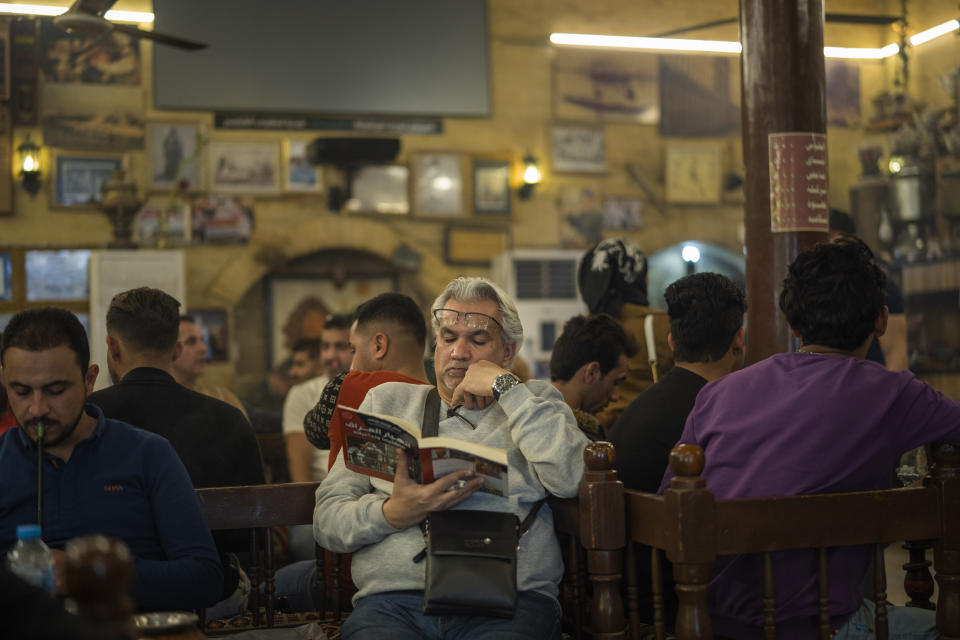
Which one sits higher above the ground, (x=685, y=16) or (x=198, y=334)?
(x=685, y=16)

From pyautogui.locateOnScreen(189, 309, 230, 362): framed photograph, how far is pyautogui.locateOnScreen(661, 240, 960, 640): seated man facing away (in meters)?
7.59

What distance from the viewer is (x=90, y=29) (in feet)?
19.3

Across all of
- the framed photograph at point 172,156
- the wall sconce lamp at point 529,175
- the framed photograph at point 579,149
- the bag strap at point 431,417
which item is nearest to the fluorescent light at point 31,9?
the framed photograph at point 172,156

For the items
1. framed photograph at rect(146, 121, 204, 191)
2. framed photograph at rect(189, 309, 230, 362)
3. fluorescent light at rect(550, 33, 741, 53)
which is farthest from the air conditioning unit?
framed photograph at rect(146, 121, 204, 191)

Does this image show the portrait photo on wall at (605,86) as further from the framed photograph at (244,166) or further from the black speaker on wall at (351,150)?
the framed photograph at (244,166)

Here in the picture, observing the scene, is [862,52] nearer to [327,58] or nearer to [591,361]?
[327,58]

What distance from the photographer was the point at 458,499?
2.44m

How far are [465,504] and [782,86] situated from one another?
1.74 meters

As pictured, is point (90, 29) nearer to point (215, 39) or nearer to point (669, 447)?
point (215, 39)

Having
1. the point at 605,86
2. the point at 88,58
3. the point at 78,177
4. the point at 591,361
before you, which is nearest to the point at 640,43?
the point at 605,86

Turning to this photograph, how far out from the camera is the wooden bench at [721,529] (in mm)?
2178

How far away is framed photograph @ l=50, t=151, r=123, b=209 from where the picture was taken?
30.2 ft

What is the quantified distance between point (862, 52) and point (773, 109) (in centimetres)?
863

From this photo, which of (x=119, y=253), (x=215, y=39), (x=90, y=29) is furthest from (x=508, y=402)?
(x=215, y=39)
